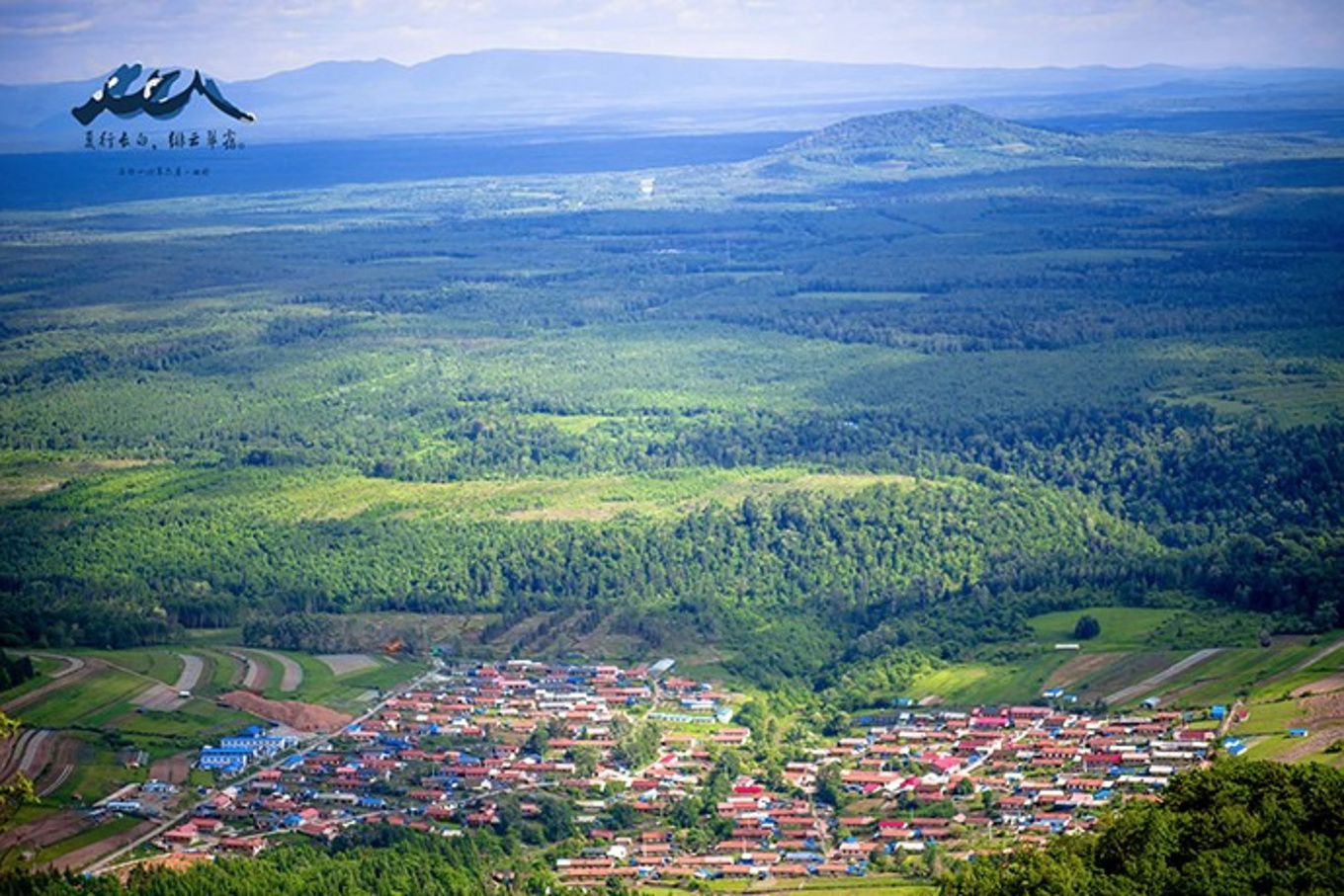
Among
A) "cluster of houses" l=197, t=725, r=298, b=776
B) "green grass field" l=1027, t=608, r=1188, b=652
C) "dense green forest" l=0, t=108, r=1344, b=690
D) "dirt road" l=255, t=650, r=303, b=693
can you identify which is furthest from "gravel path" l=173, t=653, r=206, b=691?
"green grass field" l=1027, t=608, r=1188, b=652

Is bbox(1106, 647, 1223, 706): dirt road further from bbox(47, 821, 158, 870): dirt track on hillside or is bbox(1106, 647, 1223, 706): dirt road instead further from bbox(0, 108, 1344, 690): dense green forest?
bbox(47, 821, 158, 870): dirt track on hillside

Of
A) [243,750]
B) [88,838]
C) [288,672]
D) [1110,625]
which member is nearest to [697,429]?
[1110,625]

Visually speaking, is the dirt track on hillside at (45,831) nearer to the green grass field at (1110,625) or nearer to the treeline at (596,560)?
the treeline at (596,560)

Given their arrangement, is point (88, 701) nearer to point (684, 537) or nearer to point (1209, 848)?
point (684, 537)

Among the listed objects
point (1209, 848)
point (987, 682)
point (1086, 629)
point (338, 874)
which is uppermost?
point (1209, 848)

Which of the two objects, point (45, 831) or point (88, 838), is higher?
point (45, 831)

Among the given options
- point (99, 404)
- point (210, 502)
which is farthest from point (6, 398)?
point (210, 502)

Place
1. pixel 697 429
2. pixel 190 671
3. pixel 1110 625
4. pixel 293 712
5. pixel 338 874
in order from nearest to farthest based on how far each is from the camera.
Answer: pixel 338 874, pixel 293 712, pixel 190 671, pixel 1110 625, pixel 697 429
